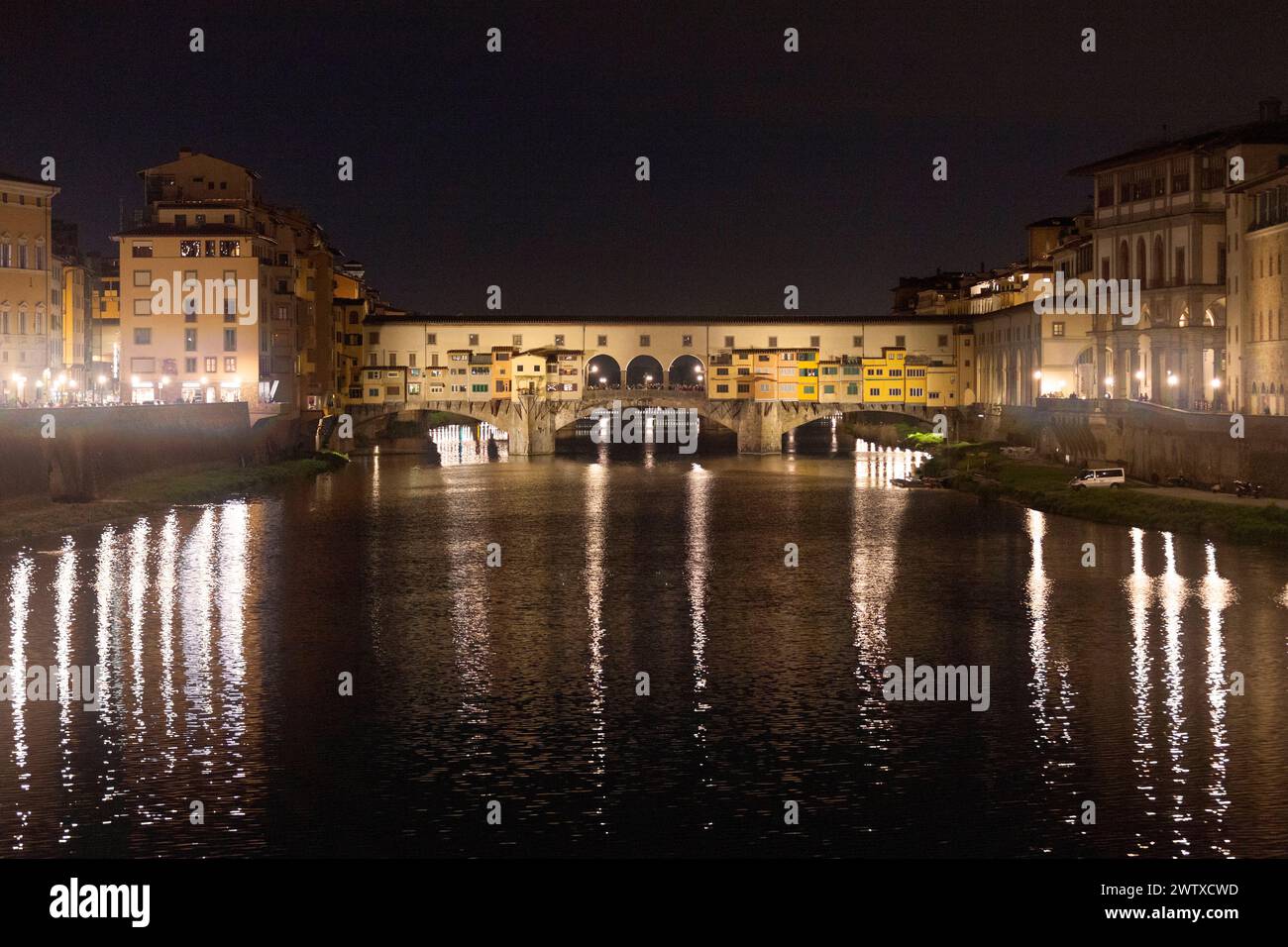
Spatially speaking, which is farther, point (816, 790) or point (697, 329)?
point (697, 329)

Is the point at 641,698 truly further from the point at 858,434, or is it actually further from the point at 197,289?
the point at 858,434

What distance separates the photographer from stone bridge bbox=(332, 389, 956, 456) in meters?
95.6

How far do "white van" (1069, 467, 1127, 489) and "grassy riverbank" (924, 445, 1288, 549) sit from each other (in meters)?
0.57

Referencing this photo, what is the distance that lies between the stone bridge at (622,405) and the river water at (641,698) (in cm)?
5042

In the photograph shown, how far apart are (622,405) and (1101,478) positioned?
45669mm

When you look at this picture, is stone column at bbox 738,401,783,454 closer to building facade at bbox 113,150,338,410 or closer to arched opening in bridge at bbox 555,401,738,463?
arched opening in bridge at bbox 555,401,738,463

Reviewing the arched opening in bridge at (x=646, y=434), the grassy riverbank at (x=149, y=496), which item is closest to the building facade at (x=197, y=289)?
the grassy riverbank at (x=149, y=496)

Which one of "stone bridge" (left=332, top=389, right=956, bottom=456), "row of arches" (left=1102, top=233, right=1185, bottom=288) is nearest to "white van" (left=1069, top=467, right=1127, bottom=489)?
"row of arches" (left=1102, top=233, right=1185, bottom=288)

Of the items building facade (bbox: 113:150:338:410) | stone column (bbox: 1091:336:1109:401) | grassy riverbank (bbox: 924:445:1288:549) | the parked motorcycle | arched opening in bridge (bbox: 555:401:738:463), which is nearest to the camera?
grassy riverbank (bbox: 924:445:1288:549)

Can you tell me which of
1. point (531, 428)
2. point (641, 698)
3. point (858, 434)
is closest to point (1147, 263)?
point (531, 428)
